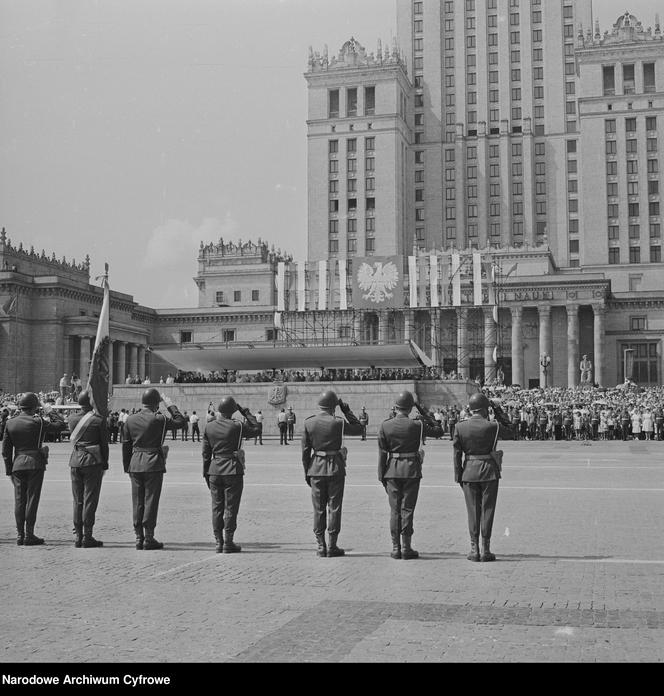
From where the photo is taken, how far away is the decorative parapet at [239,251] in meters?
102

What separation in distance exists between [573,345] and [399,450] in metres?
77.2

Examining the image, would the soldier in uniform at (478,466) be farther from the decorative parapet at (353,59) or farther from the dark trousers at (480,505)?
the decorative parapet at (353,59)

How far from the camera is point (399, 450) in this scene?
35.3 feet

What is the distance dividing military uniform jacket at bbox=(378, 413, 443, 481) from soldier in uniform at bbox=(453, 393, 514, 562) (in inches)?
16.6

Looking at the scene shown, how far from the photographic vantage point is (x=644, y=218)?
304ft

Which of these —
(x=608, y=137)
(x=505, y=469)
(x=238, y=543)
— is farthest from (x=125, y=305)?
(x=238, y=543)

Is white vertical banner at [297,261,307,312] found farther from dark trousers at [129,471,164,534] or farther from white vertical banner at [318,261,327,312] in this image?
dark trousers at [129,471,164,534]

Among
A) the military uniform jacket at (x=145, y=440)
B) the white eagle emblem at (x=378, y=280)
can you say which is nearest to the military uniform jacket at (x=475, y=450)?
the military uniform jacket at (x=145, y=440)

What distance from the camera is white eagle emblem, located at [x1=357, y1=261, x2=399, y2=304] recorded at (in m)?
60.3

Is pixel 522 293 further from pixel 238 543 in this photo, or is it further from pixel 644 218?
pixel 238 543

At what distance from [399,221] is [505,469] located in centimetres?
7815

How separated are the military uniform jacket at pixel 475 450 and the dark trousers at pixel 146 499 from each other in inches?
151

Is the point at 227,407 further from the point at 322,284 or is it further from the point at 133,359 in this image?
the point at 133,359
